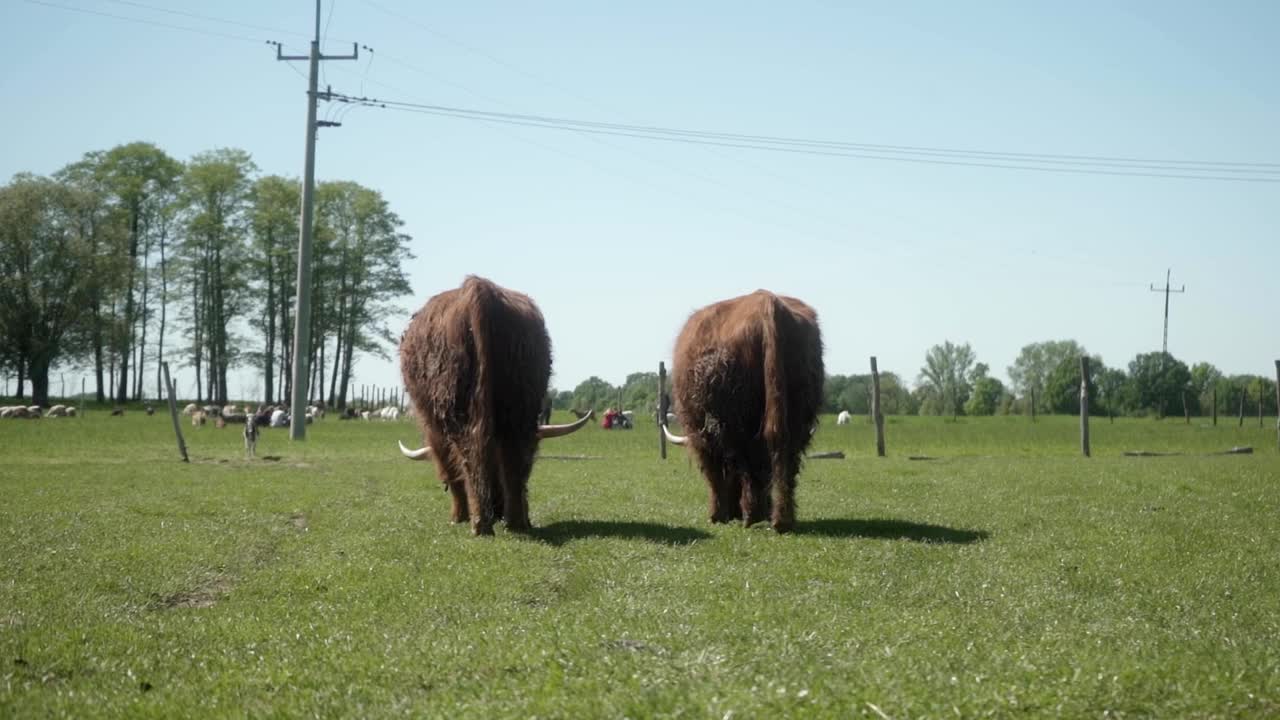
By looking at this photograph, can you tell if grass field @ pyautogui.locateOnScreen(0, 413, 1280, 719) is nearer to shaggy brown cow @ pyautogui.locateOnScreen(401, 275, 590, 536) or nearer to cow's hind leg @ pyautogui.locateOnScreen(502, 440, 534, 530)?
cow's hind leg @ pyautogui.locateOnScreen(502, 440, 534, 530)

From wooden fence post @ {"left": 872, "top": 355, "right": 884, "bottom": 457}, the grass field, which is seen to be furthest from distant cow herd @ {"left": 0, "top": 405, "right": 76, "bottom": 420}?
the grass field

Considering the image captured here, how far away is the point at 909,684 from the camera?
6527mm

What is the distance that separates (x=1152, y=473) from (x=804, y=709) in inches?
689

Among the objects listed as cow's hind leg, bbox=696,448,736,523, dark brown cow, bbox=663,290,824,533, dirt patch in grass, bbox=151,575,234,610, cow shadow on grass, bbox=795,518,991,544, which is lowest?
dirt patch in grass, bbox=151,575,234,610

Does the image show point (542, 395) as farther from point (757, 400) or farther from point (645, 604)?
point (645, 604)

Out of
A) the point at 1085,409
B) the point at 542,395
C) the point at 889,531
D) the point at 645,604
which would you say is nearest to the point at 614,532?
the point at 542,395

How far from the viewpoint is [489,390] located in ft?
43.0

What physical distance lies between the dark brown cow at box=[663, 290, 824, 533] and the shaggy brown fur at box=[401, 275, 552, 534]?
192 centimetres

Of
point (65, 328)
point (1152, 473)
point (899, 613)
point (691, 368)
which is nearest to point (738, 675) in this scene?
point (899, 613)

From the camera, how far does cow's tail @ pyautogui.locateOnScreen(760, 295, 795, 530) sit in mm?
13414

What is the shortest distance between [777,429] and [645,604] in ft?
14.8

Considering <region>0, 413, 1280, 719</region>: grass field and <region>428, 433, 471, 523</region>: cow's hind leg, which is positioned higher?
<region>428, 433, 471, 523</region>: cow's hind leg

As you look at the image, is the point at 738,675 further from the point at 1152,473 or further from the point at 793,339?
the point at 1152,473

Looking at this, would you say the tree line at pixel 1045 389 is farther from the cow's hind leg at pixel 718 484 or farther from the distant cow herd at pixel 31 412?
the cow's hind leg at pixel 718 484
